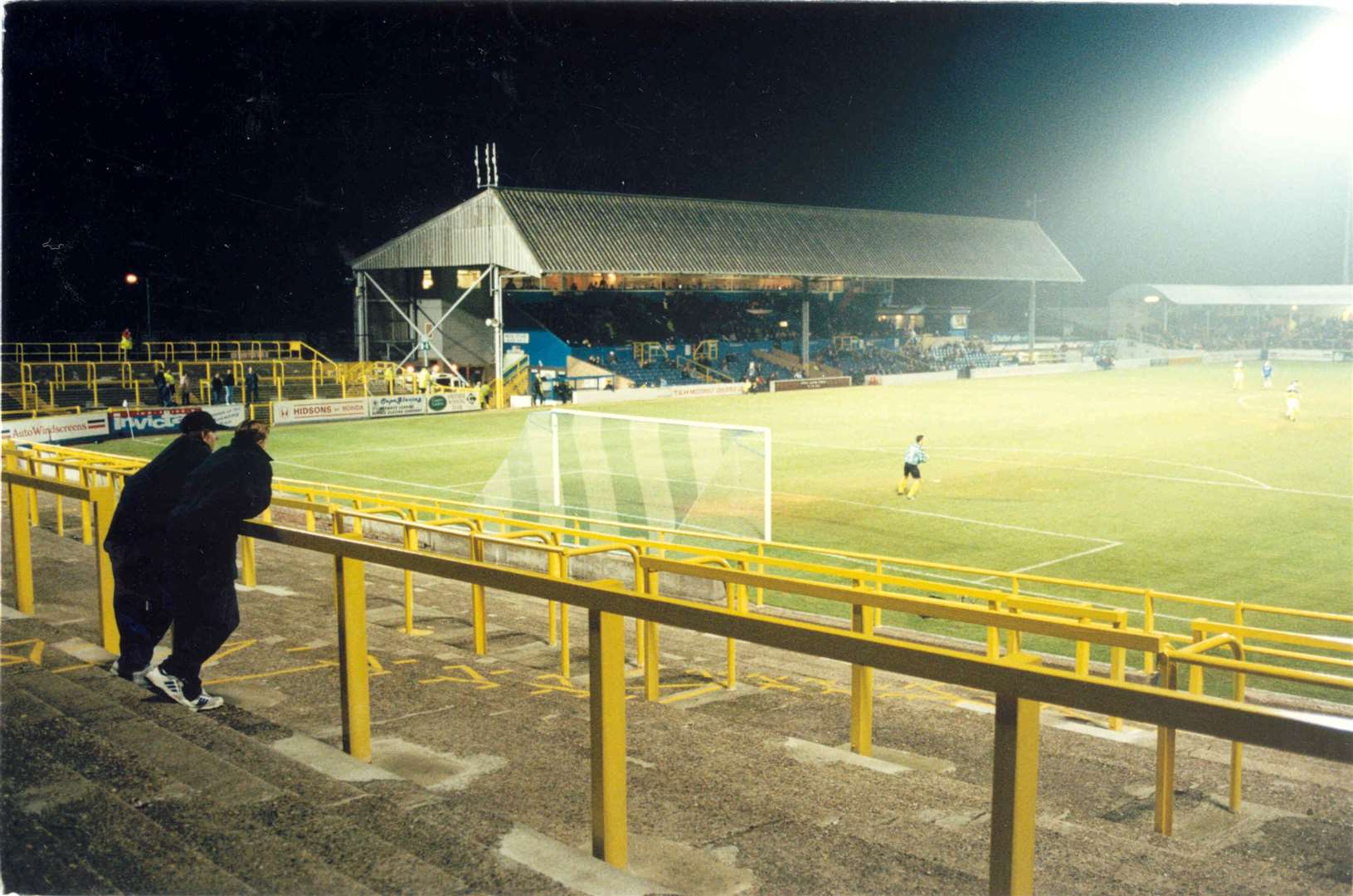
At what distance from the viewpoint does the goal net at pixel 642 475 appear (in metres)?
21.5

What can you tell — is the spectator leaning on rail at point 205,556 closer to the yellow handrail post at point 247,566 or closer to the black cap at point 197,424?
the black cap at point 197,424

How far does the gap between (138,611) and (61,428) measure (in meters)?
32.7

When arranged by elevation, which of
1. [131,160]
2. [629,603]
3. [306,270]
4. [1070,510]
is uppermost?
[131,160]

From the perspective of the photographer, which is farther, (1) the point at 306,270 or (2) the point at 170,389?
(1) the point at 306,270

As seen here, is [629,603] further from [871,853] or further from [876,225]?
[876,225]

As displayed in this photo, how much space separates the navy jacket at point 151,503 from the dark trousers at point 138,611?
71mm

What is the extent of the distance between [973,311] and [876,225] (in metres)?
18.3

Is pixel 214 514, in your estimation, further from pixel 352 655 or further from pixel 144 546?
pixel 352 655

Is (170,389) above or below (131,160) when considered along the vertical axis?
below

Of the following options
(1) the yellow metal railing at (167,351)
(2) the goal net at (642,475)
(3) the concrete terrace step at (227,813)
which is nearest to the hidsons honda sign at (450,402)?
(1) the yellow metal railing at (167,351)

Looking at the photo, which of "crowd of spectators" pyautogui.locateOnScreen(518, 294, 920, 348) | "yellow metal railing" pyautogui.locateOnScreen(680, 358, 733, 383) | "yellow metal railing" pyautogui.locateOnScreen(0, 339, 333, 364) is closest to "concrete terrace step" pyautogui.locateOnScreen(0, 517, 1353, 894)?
"yellow metal railing" pyautogui.locateOnScreen(0, 339, 333, 364)

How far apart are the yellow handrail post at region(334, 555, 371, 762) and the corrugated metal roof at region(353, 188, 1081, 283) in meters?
47.9

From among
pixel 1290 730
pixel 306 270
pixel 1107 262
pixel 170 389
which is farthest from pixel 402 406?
pixel 1107 262

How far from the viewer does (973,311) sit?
88000mm
